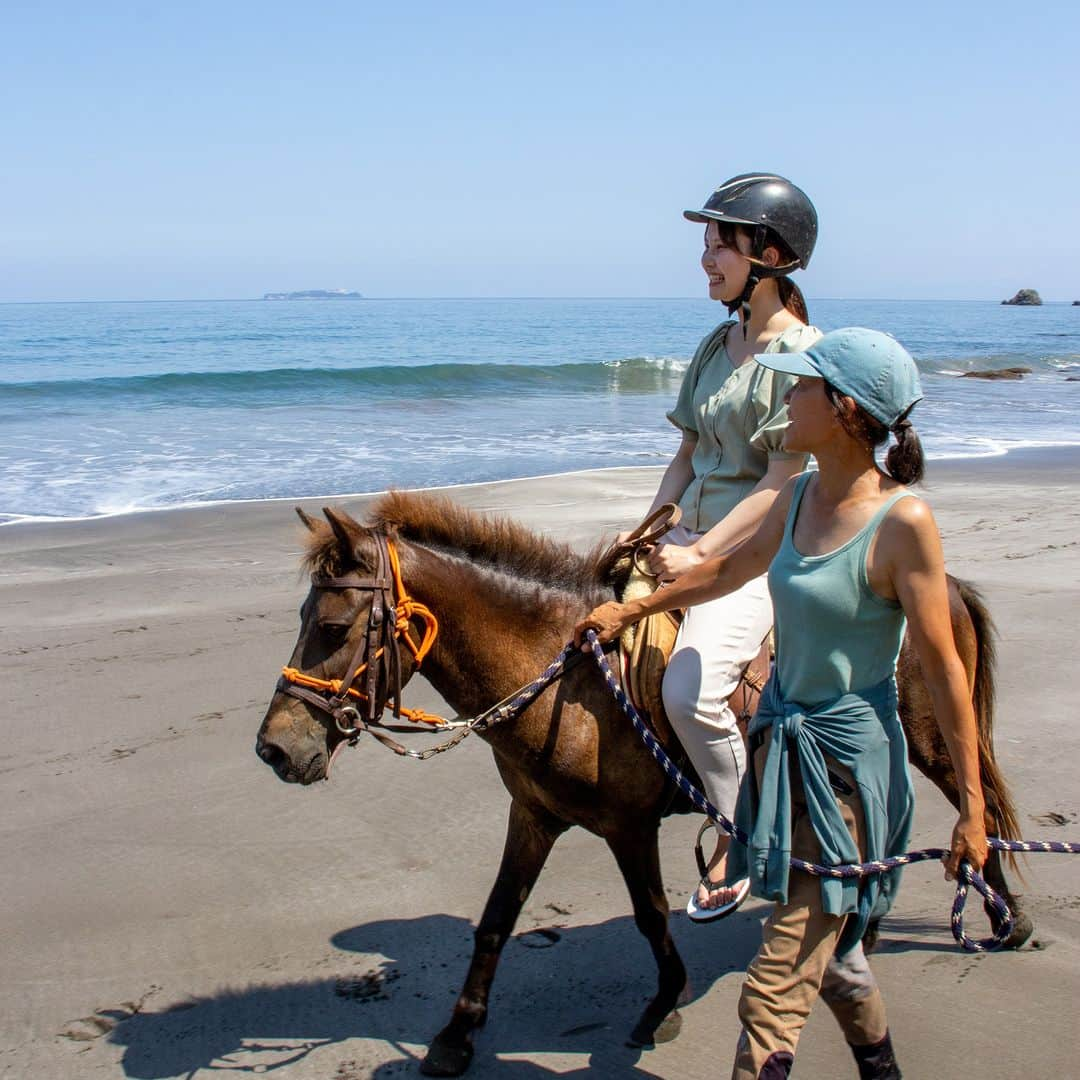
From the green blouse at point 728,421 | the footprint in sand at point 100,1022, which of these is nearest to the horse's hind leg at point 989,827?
the green blouse at point 728,421

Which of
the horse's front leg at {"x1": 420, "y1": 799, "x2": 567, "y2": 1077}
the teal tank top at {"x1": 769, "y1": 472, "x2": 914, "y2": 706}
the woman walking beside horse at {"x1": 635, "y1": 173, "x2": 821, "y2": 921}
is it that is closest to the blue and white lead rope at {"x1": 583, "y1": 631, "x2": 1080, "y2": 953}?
the woman walking beside horse at {"x1": 635, "y1": 173, "x2": 821, "y2": 921}

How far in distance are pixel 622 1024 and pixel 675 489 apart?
1.79m

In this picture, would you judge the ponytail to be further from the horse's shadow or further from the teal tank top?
the horse's shadow

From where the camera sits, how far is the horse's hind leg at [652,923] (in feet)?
12.0

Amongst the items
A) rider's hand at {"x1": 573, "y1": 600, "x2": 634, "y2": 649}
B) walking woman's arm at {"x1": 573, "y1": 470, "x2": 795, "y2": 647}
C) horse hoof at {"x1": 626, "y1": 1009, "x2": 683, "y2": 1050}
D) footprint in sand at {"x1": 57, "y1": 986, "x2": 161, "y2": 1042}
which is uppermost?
walking woman's arm at {"x1": 573, "y1": 470, "x2": 795, "y2": 647}

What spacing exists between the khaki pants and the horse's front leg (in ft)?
3.62

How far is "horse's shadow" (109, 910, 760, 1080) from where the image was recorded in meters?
3.71

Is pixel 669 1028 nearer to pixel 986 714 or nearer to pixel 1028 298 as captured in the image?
pixel 986 714

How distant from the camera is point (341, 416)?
24891 millimetres

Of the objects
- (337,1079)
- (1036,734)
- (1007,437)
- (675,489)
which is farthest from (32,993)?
(1007,437)

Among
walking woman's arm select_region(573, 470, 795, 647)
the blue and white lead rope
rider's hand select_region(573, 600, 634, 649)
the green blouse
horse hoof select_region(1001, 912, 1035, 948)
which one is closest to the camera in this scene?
the blue and white lead rope

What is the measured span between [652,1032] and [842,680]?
1.64 m

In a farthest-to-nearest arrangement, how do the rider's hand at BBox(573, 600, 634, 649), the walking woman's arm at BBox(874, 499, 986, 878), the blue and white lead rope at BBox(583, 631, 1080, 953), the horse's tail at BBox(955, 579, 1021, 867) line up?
the horse's tail at BBox(955, 579, 1021, 867) → the rider's hand at BBox(573, 600, 634, 649) → the blue and white lead rope at BBox(583, 631, 1080, 953) → the walking woman's arm at BBox(874, 499, 986, 878)

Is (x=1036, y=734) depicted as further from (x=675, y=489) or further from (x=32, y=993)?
(x=32, y=993)
